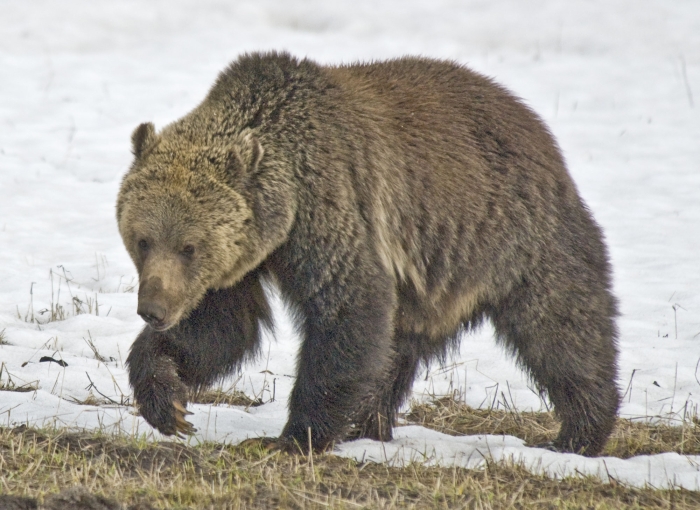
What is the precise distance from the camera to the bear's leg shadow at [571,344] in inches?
241

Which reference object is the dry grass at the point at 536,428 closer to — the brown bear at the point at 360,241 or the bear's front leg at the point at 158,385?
the brown bear at the point at 360,241

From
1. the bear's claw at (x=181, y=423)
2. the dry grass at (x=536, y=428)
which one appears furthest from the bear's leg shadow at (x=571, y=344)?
the bear's claw at (x=181, y=423)

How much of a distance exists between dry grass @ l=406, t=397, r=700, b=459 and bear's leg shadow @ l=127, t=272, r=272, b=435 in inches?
59.6

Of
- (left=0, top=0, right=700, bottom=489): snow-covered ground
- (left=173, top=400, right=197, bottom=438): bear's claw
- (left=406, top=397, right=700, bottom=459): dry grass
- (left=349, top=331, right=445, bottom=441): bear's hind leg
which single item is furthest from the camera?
(left=0, top=0, right=700, bottom=489): snow-covered ground

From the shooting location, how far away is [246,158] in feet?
17.6

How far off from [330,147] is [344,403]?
1.39 meters

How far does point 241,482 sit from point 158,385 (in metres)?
1.10

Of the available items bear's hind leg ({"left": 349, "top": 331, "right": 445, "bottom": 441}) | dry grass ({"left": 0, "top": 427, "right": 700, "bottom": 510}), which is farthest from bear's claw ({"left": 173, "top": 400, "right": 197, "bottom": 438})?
bear's hind leg ({"left": 349, "top": 331, "right": 445, "bottom": 441})

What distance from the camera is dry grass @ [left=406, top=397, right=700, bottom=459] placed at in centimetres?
612

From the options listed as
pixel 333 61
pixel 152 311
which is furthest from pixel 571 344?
pixel 333 61

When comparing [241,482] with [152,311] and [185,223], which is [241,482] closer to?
[152,311]

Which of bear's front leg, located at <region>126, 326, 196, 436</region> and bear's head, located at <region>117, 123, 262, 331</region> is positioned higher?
bear's head, located at <region>117, 123, 262, 331</region>

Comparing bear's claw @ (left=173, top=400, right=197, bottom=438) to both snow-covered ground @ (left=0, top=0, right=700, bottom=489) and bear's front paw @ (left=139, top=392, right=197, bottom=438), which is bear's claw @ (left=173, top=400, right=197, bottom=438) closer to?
bear's front paw @ (left=139, top=392, right=197, bottom=438)

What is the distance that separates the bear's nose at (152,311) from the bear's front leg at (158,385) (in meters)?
0.59
